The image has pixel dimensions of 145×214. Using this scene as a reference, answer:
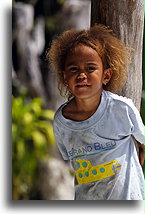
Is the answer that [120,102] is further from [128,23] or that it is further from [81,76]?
[128,23]

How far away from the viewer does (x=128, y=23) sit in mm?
1655

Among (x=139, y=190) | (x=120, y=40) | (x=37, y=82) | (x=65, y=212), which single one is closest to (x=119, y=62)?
(x=120, y=40)

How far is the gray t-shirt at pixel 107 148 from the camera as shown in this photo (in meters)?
1.56

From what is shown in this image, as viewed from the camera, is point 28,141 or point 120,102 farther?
point 28,141

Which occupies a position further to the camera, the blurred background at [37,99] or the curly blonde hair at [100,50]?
the blurred background at [37,99]

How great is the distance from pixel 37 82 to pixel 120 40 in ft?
3.24

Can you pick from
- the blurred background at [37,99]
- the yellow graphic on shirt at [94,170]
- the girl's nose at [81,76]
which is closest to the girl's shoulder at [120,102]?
the girl's nose at [81,76]

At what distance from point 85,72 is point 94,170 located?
0.40 metres

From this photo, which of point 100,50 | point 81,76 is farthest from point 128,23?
point 81,76

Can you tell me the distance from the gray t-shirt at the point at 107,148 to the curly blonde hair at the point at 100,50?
97mm

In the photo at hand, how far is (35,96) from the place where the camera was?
99.3 inches

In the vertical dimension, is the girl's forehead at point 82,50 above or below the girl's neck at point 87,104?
above

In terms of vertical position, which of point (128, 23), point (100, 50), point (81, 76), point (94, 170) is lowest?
point (94, 170)

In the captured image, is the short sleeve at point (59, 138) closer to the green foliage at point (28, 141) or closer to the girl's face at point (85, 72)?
the girl's face at point (85, 72)
